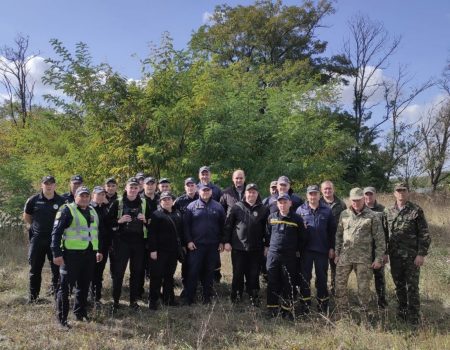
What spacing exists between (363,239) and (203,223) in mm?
2463

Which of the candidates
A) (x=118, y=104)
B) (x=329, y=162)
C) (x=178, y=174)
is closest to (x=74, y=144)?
(x=118, y=104)

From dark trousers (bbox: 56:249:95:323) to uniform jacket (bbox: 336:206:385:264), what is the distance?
360cm

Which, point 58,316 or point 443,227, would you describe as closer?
point 58,316

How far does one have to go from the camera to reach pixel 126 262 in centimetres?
660

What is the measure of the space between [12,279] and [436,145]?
102ft

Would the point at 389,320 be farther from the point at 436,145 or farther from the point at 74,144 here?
the point at 436,145

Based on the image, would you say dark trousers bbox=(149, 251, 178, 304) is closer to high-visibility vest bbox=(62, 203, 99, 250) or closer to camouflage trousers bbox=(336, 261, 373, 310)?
high-visibility vest bbox=(62, 203, 99, 250)

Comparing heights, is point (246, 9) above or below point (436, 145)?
above

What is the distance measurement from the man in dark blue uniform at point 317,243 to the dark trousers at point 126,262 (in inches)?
98.8

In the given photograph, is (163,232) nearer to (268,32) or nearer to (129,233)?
(129,233)

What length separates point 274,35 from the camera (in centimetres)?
2706

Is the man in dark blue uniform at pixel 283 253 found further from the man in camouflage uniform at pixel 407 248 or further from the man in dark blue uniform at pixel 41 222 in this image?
the man in dark blue uniform at pixel 41 222

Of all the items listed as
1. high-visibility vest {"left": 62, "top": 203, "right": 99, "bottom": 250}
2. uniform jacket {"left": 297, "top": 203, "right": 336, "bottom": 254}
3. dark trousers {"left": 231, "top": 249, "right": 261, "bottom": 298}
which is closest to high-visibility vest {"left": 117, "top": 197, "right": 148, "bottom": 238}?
high-visibility vest {"left": 62, "top": 203, "right": 99, "bottom": 250}

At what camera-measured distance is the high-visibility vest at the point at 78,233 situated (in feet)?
19.2
